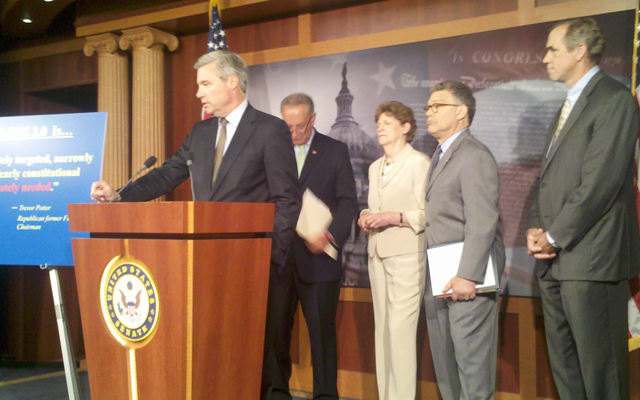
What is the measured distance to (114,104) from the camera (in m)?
4.63

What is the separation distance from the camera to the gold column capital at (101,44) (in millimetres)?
4637

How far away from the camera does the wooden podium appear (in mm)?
1588

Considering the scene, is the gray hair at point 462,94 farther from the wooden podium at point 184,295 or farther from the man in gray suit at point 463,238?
the wooden podium at point 184,295

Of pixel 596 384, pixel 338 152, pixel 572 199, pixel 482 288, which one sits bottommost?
pixel 596 384

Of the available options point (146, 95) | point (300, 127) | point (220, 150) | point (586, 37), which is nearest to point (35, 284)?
point (146, 95)

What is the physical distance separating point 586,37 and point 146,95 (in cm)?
324

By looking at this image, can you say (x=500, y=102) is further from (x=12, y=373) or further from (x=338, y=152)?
(x=12, y=373)

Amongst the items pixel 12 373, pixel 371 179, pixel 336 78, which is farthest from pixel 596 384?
pixel 12 373

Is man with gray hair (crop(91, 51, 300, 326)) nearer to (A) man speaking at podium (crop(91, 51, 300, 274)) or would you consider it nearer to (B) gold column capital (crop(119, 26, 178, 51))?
(A) man speaking at podium (crop(91, 51, 300, 274))

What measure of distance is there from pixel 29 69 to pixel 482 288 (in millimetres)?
4766

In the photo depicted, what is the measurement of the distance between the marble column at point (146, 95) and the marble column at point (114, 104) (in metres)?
0.12

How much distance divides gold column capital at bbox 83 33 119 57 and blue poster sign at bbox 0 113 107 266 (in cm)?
188

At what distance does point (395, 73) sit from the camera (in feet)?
12.4

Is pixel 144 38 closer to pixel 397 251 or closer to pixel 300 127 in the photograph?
pixel 300 127
